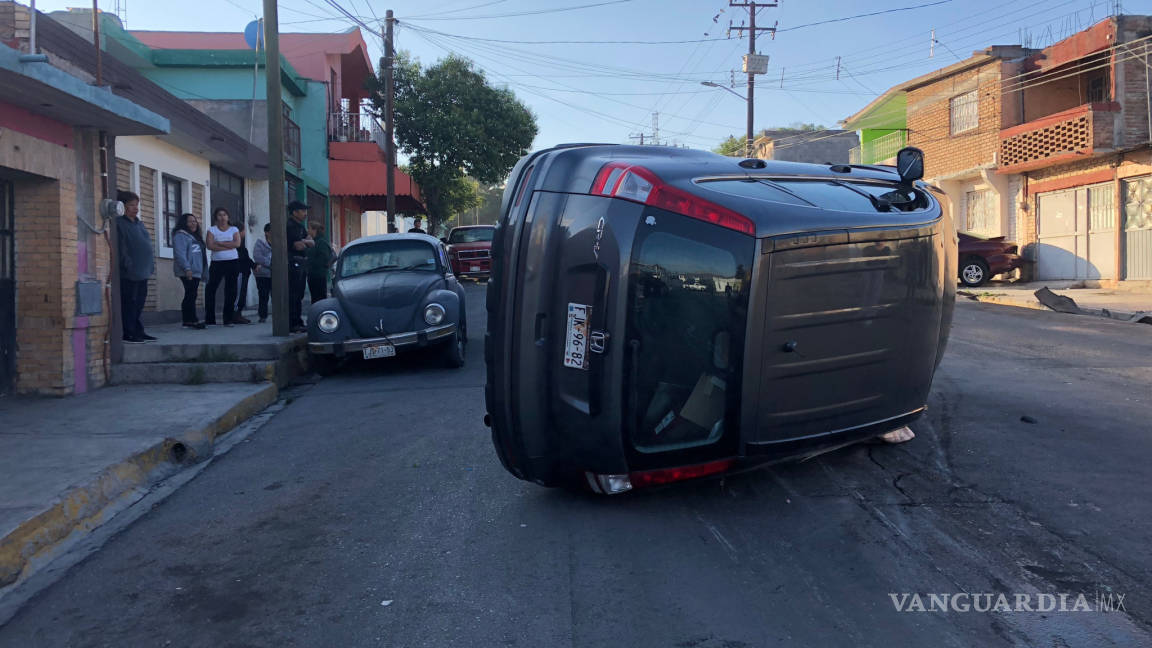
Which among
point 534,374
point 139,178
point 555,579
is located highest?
point 139,178

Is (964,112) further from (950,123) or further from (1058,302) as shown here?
(1058,302)

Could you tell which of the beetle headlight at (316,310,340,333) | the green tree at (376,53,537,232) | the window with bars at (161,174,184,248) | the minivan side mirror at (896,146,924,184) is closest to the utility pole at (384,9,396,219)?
the green tree at (376,53,537,232)

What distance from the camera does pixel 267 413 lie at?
8.31 meters

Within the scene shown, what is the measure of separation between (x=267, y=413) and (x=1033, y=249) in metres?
22.7

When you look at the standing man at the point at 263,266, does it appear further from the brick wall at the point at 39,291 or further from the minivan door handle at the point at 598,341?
the minivan door handle at the point at 598,341

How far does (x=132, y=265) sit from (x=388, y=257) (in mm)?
2862

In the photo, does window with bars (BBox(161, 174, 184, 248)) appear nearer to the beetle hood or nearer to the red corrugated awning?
the beetle hood

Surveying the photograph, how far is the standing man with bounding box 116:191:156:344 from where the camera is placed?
9.57 metres

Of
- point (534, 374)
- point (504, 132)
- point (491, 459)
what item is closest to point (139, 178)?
point (491, 459)

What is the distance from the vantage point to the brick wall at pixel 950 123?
25578mm

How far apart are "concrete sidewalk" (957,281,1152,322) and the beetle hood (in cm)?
1139

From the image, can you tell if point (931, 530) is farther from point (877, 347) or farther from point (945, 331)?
point (945, 331)

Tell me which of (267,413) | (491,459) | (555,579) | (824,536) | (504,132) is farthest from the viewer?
(504,132)

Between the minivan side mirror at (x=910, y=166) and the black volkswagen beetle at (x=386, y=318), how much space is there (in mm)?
5724
